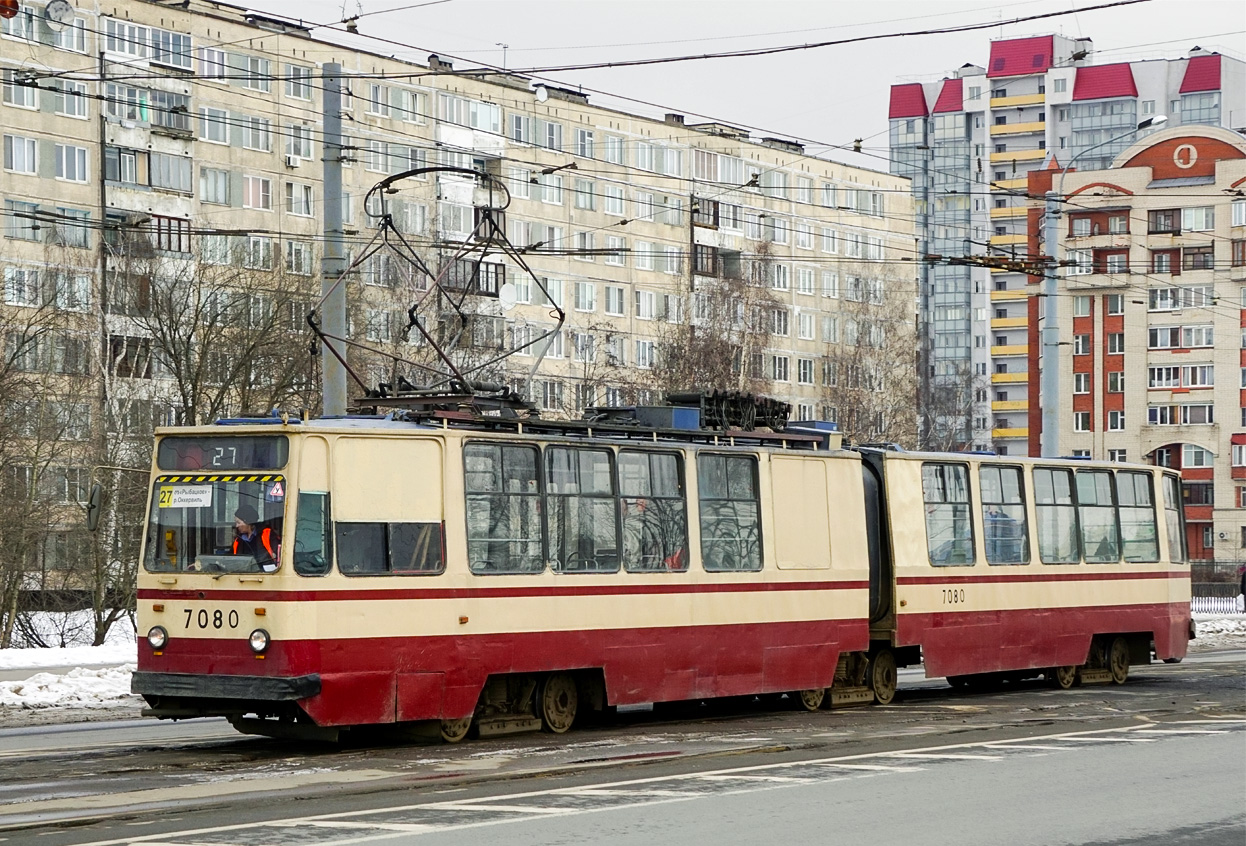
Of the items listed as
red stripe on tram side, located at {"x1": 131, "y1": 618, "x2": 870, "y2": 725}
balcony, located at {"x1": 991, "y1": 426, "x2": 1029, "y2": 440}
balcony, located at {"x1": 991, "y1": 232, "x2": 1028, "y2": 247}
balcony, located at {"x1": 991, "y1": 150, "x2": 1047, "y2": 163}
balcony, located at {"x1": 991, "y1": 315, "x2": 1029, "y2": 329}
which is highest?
balcony, located at {"x1": 991, "y1": 150, "x2": 1047, "y2": 163}

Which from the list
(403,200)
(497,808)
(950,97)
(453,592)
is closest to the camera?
(497,808)

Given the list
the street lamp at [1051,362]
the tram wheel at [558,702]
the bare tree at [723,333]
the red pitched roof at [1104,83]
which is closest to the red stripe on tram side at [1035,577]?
the tram wheel at [558,702]

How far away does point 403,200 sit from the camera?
6938 centimetres

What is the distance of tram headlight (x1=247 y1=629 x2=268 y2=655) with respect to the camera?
48.6 feet

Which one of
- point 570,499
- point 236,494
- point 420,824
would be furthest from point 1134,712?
point 420,824

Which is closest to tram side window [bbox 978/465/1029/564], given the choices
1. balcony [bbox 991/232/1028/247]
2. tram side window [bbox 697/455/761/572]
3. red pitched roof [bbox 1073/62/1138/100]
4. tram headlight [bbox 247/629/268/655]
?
tram side window [bbox 697/455/761/572]

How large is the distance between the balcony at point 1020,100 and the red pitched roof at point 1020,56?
64.2 inches

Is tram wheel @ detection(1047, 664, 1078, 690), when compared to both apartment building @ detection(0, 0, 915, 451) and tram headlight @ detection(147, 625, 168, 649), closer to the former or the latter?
tram headlight @ detection(147, 625, 168, 649)

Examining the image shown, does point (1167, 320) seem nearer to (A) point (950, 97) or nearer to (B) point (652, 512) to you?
(A) point (950, 97)

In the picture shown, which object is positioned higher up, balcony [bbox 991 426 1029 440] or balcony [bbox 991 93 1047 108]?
balcony [bbox 991 93 1047 108]

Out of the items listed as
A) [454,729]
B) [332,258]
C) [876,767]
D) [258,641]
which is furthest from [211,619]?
[332,258]

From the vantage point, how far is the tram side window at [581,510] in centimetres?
1700

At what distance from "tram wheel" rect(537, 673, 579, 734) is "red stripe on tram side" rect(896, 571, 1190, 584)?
16.9 feet

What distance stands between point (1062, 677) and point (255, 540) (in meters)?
12.2
